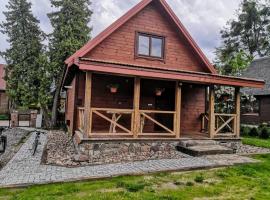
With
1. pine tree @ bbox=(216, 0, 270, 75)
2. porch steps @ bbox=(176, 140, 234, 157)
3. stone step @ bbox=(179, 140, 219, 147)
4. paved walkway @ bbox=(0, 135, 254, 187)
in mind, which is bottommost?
paved walkway @ bbox=(0, 135, 254, 187)

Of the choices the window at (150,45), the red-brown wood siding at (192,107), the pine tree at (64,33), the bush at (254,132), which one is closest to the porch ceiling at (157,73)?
the window at (150,45)

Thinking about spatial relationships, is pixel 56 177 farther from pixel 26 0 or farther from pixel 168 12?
pixel 26 0

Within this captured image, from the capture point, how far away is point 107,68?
9.09 meters

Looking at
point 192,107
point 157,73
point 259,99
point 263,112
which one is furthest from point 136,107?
point 259,99

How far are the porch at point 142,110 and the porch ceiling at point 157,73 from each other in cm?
42

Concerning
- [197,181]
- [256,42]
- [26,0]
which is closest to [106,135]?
[197,181]

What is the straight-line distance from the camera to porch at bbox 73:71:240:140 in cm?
990

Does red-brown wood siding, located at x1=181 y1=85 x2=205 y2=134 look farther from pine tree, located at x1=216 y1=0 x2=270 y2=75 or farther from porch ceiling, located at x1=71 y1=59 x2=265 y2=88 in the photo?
pine tree, located at x1=216 y1=0 x2=270 y2=75

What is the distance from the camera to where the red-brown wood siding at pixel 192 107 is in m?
14.1

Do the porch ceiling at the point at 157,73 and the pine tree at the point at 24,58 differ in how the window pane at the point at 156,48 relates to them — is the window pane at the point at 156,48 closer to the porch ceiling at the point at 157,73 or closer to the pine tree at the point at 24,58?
the porch ceiling at the point at 157,73

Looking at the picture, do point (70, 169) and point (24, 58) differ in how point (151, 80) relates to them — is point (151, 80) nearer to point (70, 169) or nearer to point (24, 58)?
point (70, 169)

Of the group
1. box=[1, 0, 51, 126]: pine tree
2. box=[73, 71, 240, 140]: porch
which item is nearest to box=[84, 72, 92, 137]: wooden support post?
box=[73, 71, 240, 140]: porch

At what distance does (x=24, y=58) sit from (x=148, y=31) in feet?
40.5

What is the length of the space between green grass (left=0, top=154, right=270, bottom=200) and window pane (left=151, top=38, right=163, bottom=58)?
706 cm
